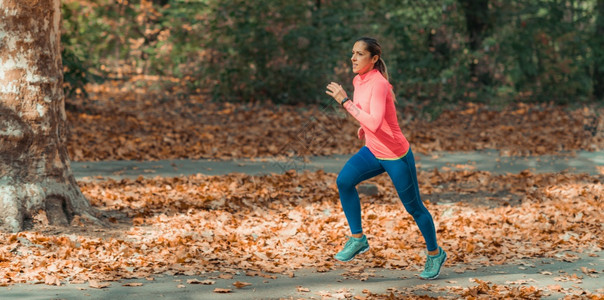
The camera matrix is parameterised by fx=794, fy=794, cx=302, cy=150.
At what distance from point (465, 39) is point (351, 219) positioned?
15522 millimetres

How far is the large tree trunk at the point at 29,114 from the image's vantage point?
699 cm

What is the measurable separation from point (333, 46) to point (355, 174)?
14352mm

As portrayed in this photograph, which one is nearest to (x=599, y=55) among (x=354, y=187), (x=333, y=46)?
(x=333, y=46)

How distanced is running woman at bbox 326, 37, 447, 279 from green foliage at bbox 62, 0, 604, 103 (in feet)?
43.2

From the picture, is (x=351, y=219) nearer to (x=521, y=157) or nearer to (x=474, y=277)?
(x=474, y=277)

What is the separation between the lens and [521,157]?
13617 mm

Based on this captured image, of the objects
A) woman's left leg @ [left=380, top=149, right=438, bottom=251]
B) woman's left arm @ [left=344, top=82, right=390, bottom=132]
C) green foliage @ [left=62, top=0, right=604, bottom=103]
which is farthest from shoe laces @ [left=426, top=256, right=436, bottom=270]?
green foliage @ [left=62, top=0, right=604, bottom=103]

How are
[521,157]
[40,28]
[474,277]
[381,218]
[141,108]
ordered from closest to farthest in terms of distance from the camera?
[474,277], [40,28], [381,218], [521,157], [141,108]

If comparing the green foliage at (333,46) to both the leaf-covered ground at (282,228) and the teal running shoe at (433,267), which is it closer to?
the leaf-covered ground at (282,228)

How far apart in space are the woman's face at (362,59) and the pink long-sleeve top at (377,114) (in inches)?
1.9

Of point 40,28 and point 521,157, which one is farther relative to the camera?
point 521,157

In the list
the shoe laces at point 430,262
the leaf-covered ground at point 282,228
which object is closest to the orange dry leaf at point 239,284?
the leaf-covered ground at point 282,228

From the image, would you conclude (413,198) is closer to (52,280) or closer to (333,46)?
(52,280)

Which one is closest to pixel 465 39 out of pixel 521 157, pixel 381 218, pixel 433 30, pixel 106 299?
pixel 433 30
